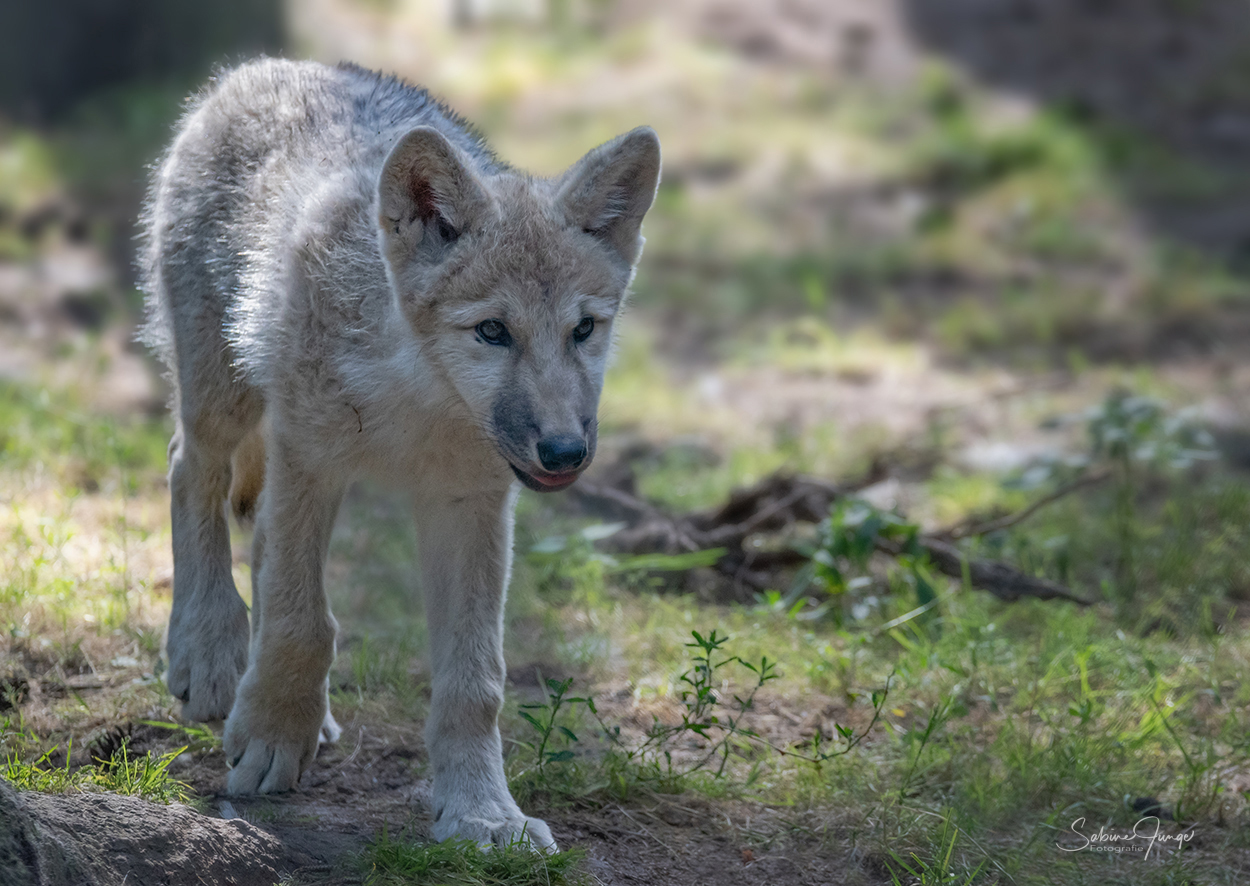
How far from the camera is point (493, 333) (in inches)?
134

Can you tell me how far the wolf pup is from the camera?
3.38 m

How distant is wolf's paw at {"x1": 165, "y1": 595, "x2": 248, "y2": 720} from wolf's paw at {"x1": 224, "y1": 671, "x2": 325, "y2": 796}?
0.24 metres

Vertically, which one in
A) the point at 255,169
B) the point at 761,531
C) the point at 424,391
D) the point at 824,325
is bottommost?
Result: the point at 824,325

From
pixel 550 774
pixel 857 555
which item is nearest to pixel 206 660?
pixel 550 774

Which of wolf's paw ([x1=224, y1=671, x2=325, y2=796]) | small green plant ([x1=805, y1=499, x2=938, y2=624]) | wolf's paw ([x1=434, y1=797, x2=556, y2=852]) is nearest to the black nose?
wolf's paw ([x1=434, y1=797, x2=556, y2=852])

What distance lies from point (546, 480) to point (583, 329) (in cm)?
52

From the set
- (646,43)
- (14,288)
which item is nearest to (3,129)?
(14,288)

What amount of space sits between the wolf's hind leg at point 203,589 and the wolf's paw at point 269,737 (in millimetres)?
277

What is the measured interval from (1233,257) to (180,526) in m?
8.77

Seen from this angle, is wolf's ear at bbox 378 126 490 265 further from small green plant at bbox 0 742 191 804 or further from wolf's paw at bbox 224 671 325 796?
small green plant at bbox 0 742 191 804

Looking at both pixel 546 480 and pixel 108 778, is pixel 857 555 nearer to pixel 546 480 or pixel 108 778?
pixel 546 480

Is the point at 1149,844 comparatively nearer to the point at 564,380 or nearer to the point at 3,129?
the point at 564,380

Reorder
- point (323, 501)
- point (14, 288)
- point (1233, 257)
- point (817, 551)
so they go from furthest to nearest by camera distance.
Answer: point (1233, 257)
point (14, 288)
point (817, 551)
point (323, 501)

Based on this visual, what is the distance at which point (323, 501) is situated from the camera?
3695mm
